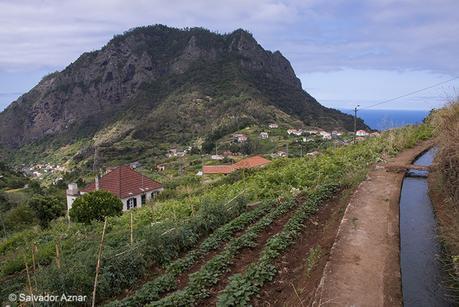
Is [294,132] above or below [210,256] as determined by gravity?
above

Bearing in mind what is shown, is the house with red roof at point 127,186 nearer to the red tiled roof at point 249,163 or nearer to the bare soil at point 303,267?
the red tiled roof at point 249,163

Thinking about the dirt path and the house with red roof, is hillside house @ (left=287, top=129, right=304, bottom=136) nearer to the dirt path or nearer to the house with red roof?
the house with red roof

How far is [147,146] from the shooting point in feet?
368

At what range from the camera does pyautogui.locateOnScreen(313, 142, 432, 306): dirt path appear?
5.36 metres

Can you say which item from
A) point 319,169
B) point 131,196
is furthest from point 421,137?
point 131,196

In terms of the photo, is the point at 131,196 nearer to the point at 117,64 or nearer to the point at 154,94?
the point at 154,94

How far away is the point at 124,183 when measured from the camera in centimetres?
3788

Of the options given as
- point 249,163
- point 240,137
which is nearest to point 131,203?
point 249,163

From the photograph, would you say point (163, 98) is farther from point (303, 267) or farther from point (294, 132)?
point (303, 267)

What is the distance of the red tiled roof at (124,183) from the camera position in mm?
37031

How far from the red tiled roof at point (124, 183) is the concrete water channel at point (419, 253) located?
29.9 meters

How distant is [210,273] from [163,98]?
149999mm

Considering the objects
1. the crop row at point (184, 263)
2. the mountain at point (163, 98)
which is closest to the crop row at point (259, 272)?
the crop row at point (184, 263)

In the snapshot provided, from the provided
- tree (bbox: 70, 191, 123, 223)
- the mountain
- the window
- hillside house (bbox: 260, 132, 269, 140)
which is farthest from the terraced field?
the mountain
